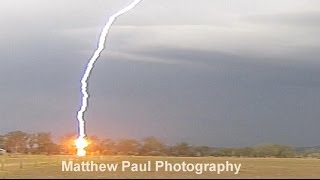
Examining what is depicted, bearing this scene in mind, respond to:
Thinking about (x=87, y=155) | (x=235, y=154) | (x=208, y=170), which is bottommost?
(x=208, y=170)

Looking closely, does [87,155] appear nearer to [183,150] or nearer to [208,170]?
[208,170]

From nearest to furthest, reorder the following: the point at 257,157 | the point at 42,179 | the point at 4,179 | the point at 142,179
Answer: the point at 4,179, the point at 42,179, the point at 142,179, the point at 257,157

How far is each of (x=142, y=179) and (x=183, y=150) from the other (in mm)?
48141

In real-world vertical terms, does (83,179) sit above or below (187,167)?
below

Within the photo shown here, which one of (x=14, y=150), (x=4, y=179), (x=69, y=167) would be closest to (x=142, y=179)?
(x=4, y=179)

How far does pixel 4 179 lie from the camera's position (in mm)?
38125

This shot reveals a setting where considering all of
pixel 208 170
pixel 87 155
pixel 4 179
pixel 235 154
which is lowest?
pixel 4 179

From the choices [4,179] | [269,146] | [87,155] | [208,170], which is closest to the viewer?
[4,179]

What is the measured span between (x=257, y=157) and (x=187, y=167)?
34.7 m

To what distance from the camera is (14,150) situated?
82.8m

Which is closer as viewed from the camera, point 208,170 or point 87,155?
point 208,170

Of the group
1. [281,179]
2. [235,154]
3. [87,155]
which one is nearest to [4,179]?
[281,179]

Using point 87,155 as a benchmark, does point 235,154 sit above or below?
above

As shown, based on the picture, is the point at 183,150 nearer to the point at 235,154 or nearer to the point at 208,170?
the point at 235,154
